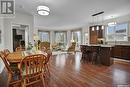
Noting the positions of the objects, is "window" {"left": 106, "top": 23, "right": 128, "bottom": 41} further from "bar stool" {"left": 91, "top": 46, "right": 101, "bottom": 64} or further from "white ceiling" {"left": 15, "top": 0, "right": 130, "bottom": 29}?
"bar stool" {"left": 91, "top": 46, "right": 101, "bottom": 64}

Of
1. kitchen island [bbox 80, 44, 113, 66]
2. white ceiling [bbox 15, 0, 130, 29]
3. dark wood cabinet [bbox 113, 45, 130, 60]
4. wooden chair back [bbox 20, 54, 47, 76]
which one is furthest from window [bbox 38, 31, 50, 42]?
wooden chair back [bbox 20, 54, 47, 76]

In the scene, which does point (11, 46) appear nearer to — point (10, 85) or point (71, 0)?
point (10, 85)

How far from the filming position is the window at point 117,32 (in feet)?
21.4

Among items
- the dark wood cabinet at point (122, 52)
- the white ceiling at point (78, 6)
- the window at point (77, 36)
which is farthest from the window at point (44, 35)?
the dark wood cabinet at point (122, 52)

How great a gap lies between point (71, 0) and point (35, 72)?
2.84 m

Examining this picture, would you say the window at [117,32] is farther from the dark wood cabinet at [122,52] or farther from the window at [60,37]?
the window at [60,37]

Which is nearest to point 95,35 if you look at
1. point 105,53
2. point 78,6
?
point 105,53

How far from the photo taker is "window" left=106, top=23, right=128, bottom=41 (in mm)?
6508

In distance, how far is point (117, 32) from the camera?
22.9 feet

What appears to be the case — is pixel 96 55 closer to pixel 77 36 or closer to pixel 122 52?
pixel 122 52

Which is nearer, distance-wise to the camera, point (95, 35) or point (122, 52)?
point (122, 52)

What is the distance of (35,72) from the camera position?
7.53 ft

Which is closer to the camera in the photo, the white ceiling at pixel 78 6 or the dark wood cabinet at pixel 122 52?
the white ceiling at pixel 78 6

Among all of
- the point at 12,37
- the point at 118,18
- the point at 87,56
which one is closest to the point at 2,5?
the point at 12,37
